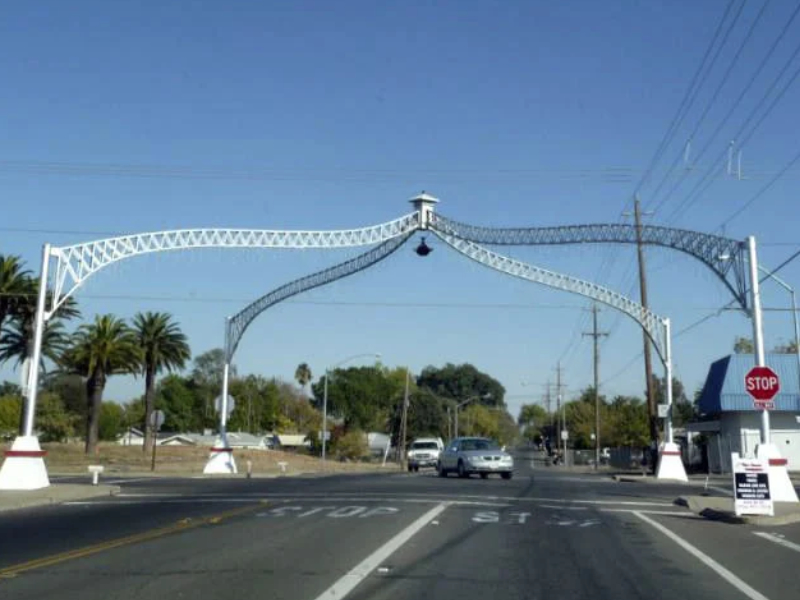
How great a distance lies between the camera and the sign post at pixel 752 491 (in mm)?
19578

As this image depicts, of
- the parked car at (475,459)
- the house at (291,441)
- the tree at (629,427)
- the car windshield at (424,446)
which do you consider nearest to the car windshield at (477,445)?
the parked car at (475,459)

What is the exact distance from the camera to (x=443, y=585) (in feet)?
36.9

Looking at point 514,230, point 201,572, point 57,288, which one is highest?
point 514,230

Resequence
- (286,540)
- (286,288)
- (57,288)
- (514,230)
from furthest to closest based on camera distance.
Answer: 1. (286,288)
2. (514,230)
3. (57,288)
4. (286,540)

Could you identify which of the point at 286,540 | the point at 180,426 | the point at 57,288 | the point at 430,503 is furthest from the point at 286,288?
the point at 180,426

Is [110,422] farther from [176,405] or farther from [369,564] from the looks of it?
[369,564]

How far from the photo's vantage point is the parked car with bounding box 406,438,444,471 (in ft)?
200

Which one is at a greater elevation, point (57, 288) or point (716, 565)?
point (57, 288)

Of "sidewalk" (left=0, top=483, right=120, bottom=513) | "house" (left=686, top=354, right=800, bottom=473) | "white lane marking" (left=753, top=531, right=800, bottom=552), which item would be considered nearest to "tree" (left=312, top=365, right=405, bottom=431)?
"house" (left=686, top=354, right=800, bottom=473)

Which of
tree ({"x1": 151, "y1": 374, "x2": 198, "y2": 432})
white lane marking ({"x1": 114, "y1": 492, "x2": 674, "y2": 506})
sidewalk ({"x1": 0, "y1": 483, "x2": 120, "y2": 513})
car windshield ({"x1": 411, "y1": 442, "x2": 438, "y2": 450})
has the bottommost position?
sidewalk ({"x1": 0, "y1": 483, "x2": 120, "y2": 513})

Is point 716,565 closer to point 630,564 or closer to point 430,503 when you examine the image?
point 630,564

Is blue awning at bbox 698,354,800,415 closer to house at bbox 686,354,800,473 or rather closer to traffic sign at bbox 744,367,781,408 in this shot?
house at bbox 686,354,800,473

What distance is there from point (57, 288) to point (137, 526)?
14.5m

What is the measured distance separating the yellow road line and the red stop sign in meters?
11.3
